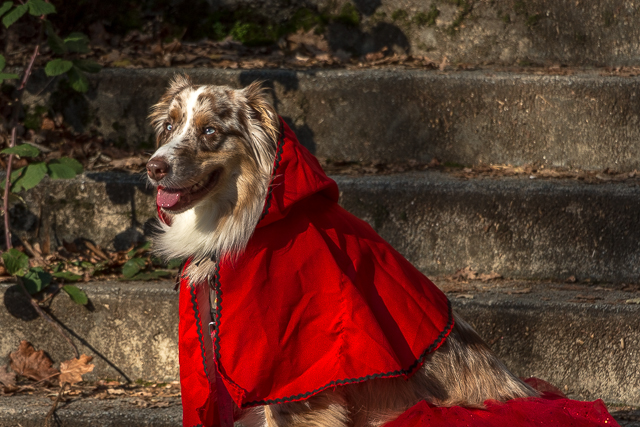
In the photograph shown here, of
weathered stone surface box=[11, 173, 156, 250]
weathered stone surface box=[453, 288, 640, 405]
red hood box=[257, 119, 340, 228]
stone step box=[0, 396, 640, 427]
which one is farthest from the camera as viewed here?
weathered stone surface box=[11, 173, 156, 250]

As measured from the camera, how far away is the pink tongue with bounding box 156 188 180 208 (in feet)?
8.09

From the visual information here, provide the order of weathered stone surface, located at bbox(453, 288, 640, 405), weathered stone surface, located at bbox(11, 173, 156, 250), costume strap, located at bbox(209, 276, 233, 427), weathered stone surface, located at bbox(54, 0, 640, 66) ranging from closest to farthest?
costume strap, located at bbox(209, 276, 233, 427) < weathered stone surface, located at bbox(453, 288, 640, 405) < weathered stone surface, located at bbox(11, 173, 156, 250) < weathered stone surface, located at bbox(54, 0, 640, 66)

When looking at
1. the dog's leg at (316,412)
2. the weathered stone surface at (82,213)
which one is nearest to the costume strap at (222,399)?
the dog's leg at (316,412)

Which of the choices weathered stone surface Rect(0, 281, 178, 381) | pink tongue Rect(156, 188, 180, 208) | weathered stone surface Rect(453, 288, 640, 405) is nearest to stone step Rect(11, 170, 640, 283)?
weathered stone surface Rect(453, 288, 640, 405)

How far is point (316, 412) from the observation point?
2410mm

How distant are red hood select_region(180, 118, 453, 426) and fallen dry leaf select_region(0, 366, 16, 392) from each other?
5.37 feet

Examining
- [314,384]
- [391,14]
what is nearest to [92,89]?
[391,14]

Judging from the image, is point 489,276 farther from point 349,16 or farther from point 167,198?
point 349,16

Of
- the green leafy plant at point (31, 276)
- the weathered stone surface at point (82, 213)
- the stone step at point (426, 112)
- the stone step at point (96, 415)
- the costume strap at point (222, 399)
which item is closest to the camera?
the costume strap at point (222, 399)

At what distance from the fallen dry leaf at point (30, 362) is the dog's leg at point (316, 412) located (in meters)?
1.70

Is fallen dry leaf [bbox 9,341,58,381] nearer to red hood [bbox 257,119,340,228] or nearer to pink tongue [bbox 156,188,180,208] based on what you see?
pink tongue [bbox 156,188,180,208]

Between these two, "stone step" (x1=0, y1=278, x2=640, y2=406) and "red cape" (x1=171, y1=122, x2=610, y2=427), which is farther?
"stone step" (x1=0, y1=278, x2=640, y2=406)

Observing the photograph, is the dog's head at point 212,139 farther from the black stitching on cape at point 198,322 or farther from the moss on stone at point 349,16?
the moss on stone at point 349,16

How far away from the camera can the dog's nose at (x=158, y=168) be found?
2400mm
